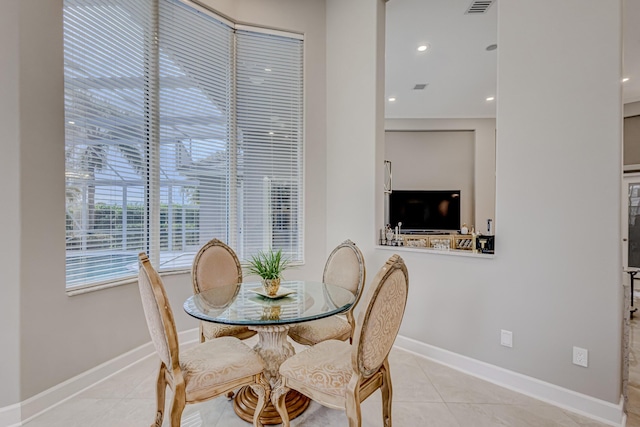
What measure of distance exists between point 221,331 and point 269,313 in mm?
718

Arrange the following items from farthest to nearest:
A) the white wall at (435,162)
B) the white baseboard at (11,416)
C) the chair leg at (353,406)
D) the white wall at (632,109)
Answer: the white wall at (435,162) → the white wall at (632,109) → the white baseboard at (11,416) → the chair leg at (353,406)

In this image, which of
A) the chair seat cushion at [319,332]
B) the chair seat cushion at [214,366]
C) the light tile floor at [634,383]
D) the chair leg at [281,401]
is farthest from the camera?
the chair seat cushion at [319,332]

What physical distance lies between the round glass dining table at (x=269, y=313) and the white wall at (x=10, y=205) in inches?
41.2

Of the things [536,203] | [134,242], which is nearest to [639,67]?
[536,203]

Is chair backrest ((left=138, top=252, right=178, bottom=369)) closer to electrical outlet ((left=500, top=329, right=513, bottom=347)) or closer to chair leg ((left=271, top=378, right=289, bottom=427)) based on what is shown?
chair leg ((left=271, top=378, right=289, bottom=427))

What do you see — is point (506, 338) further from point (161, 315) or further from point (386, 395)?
point (161, 315)

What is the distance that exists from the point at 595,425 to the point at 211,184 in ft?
11.6

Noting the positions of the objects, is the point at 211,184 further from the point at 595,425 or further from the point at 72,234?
the point at 595,425

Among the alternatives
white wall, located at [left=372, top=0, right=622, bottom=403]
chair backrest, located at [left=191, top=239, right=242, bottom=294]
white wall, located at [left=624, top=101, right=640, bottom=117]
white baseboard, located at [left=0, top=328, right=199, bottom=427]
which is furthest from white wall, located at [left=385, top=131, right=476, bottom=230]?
white baseboard, located at [left=0, top=328, right=199, bottom=427]

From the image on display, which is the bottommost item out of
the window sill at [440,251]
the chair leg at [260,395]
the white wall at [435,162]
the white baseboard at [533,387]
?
the white baseboard at [533,387]

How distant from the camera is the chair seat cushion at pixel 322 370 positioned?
149 centimetres

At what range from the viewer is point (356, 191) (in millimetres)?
3275

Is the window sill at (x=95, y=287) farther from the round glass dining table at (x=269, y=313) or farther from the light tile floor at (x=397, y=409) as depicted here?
the round glass dining table at (x=269, y=313)

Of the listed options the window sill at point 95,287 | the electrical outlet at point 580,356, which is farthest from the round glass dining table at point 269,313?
the electrical outlet at point 580,356
